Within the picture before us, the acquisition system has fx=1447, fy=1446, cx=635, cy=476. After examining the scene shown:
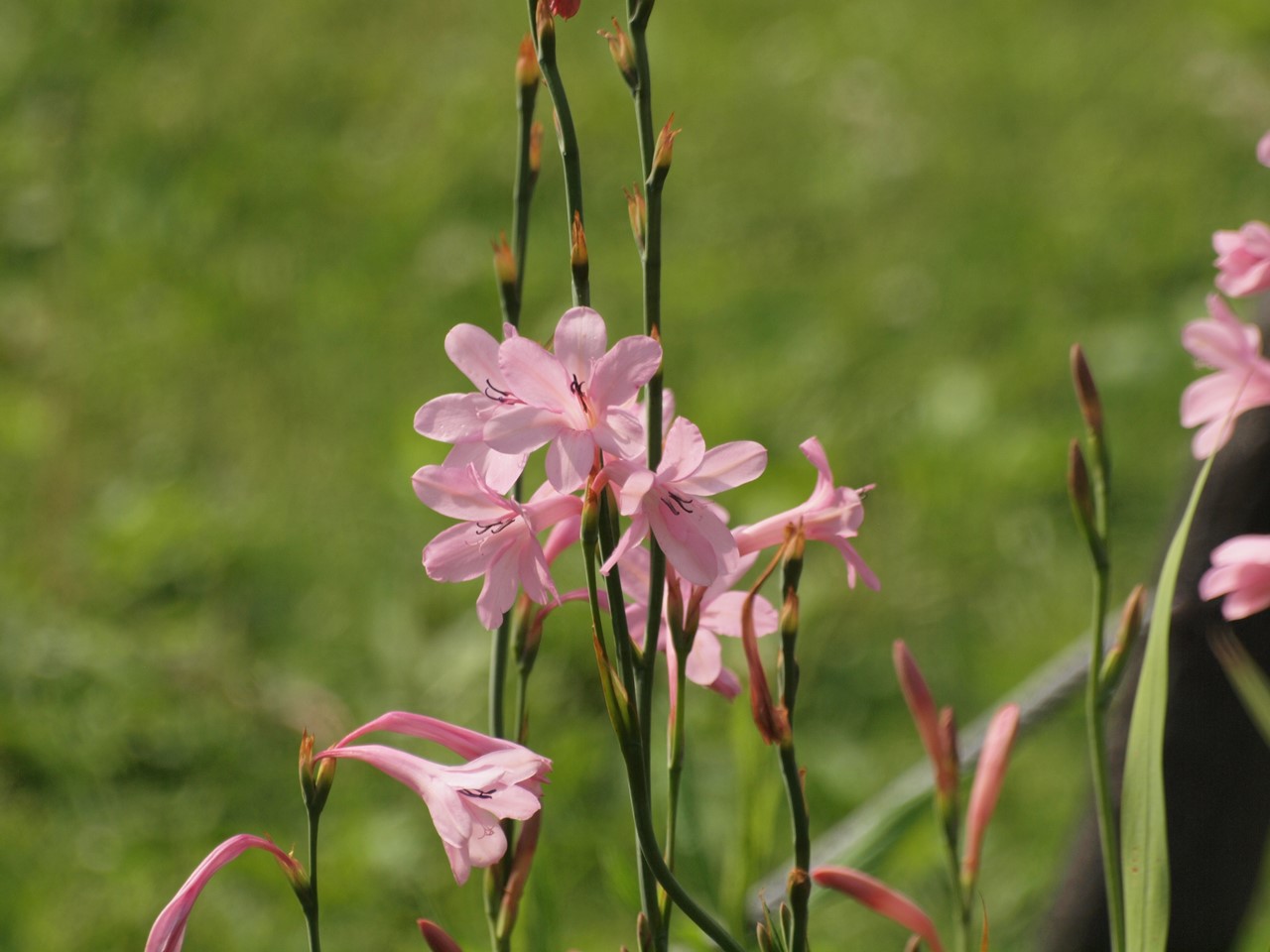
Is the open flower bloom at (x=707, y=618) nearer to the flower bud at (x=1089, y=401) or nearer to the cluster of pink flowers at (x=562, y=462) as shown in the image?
the cluster of pink flowers at (x=562, y=462)

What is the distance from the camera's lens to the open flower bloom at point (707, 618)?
681 mm

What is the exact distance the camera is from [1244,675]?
2.77 feet

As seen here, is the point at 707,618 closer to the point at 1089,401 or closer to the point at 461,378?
the point at 1089,401

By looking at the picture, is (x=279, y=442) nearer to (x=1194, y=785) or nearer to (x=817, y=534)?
(x=1194, y=785)

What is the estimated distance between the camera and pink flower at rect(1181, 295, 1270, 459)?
0.74m

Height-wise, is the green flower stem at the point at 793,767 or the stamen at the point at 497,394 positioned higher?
the stamen at the point at 497,394

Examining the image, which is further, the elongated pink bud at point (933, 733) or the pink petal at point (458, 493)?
the elongated pink bud at point (933, 733)

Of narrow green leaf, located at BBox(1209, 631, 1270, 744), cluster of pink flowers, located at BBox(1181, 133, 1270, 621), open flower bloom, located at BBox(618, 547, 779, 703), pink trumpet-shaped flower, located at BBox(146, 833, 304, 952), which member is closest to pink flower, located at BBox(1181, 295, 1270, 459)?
cluster of pink flowers, located at BBox(1181, 133, 1270, 621)

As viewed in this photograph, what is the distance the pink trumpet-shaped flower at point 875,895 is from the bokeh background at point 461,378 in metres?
0.25

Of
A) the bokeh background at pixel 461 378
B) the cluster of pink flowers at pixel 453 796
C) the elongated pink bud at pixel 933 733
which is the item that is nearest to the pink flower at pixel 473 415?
the cluster of pink flowers at pixel 453 796

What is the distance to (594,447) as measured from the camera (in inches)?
22.4

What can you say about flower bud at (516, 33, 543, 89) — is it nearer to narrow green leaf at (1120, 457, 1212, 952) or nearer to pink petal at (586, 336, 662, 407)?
pink petal at (586, 336, 662, 407)


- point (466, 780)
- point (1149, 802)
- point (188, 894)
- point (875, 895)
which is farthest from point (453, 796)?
point (1149, 802)

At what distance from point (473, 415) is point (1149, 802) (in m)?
0.38
